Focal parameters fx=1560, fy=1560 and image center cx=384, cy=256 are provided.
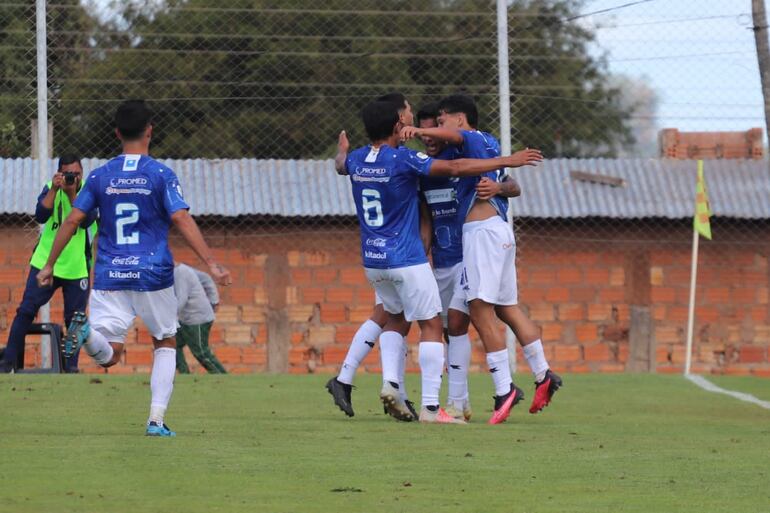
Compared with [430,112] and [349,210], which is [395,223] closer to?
[430,112]

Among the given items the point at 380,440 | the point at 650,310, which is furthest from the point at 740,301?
the point at 380,440

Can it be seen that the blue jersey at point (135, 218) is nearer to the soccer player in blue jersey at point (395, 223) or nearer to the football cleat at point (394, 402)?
the soccer player in blue jersey at point (395, 223)

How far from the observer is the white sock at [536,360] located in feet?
32.8

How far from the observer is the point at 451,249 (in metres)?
10.3

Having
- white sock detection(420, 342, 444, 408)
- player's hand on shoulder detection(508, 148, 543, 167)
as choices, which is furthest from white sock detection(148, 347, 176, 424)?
player's hand on shoulder detection(508, 148, 543, 167)

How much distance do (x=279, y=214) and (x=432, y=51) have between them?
5.18 metres

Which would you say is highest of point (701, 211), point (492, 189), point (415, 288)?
point (701, 211)

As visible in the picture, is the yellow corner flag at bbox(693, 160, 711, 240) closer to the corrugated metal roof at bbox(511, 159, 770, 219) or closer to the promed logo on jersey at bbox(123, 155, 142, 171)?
the corrugated metal roof at bbox(511, 159, 770, 219)

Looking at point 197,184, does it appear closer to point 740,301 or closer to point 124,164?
point 740,301

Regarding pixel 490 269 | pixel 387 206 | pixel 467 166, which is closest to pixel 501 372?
pixel 490 269

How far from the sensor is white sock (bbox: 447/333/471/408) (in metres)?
10.2

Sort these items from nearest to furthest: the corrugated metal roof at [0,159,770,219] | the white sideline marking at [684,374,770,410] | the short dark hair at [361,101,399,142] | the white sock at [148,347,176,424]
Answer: the white sock at [148,347,176,424] → the short dark hair at [361,101,399,142] → the white sideline marking at [684,374,770,410] → the corrugated metal roof at [0,159,770,219]

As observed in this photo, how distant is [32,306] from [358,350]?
5.25 metres

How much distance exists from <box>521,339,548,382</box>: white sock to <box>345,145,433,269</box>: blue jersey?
1012 millimetres
